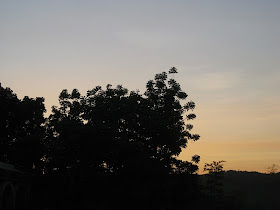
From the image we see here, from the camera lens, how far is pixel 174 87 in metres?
40.7

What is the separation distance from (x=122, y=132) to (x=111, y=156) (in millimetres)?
3003

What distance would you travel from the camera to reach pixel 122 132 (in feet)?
125

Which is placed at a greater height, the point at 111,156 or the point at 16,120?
the point at 16,120

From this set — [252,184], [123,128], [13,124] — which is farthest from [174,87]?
[252,184]

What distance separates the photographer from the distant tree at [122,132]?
3531cm

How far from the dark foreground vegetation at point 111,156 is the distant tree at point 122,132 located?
0.09 m

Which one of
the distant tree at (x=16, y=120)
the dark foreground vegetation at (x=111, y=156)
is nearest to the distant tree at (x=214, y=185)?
the dark foreground vegetation at (x=111, y=156)

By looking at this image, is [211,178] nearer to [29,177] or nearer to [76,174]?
[76,174]

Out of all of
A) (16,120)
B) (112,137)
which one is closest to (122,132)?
(112,137)

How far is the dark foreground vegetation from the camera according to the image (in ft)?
115

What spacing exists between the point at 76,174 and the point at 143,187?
22.7ft

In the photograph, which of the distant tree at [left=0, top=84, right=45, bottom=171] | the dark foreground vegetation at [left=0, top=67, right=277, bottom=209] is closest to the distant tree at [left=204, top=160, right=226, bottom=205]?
the dark foreground vegetation at [left=0, top=67, right=277, bottom=209]

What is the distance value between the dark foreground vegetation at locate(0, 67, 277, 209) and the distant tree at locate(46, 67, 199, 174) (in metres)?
0.09

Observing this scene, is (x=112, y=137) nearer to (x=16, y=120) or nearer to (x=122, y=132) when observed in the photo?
(x=122, y=132)
